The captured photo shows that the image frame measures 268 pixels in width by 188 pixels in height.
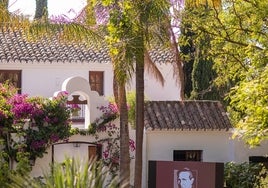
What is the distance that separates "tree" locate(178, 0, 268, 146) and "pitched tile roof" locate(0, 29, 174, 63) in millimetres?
6773

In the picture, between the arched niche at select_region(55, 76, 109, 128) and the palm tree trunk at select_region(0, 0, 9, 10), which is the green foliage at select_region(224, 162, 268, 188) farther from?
the palm tree trunk at select_region(0, 0, 9, 10)

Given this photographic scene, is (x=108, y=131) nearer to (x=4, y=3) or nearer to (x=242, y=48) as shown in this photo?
(x=242, y=48)

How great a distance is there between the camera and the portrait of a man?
1630 centimetres

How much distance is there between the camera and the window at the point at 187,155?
20.2m

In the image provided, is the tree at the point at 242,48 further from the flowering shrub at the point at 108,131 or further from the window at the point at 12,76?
the window at the point at 12,76

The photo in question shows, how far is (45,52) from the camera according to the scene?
27.4 metres

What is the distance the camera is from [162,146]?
65.4ft

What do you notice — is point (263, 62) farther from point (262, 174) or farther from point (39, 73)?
point (39, 73)

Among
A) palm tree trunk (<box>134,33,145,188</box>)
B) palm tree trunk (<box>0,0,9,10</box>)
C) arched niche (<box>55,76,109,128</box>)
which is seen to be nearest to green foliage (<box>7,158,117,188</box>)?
palm tree trunk (<box>0,0,9,10</box>)

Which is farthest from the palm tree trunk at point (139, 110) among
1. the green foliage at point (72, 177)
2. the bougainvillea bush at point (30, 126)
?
the green foliage at point (72, 177)

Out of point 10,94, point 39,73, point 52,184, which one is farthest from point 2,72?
point 52,184

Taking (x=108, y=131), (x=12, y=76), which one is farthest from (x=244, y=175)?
(x=12, y=76)

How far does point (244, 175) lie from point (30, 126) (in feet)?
21.7

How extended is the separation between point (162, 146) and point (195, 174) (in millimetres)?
3715
